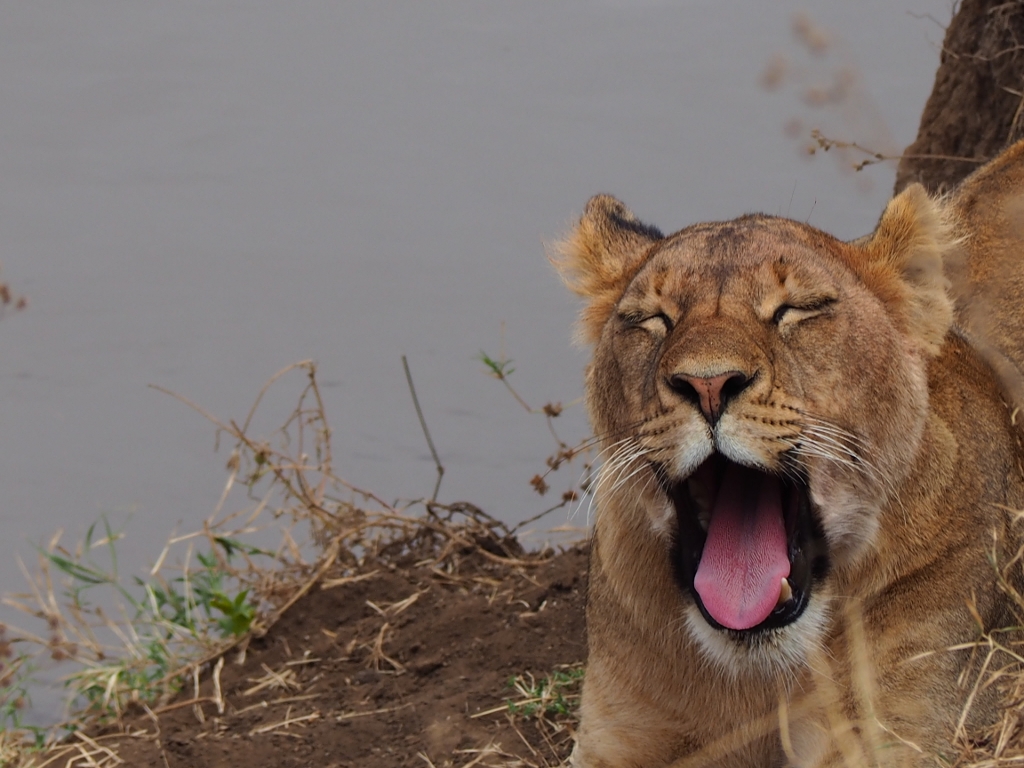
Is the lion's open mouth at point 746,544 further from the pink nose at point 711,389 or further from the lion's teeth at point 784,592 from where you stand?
the pink nose at point 711,389

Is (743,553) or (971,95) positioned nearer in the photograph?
(743,553)

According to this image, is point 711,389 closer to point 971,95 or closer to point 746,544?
point 746,544

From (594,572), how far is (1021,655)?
40.4 inches

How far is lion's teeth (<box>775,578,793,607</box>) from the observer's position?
3.01 metres

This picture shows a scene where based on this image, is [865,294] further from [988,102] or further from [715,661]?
[988,102]

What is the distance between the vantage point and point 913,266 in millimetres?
3357

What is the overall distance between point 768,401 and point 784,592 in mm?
420

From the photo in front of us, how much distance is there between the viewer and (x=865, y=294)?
3.24 metres

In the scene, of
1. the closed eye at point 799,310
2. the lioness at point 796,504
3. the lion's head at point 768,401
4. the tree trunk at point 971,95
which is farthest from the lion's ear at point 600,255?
the tree trunk at point 971,95

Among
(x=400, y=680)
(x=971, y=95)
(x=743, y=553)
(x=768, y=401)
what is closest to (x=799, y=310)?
(x=768, y=401)

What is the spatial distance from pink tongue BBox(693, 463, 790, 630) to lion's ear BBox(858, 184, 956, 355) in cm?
54

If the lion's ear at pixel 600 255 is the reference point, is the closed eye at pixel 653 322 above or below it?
below

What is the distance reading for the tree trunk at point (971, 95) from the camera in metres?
5.76

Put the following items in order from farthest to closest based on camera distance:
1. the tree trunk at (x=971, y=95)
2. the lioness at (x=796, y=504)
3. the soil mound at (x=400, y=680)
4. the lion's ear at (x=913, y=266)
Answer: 1. the tree trunk at (x=971, y=95)
2. the soil mound at (x=400, y=680)
3. the lion's ear at (x=913, y=266)
4. the lioness at (x=796, y=504)
